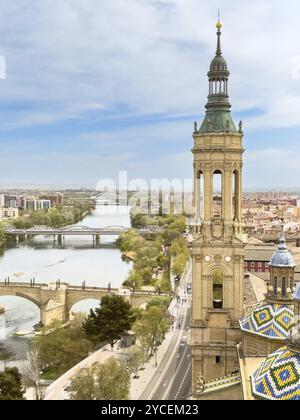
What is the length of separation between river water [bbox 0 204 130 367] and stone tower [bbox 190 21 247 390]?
476 cm

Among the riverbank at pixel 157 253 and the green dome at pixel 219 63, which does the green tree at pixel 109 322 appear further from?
the green dome at pixel 219 63

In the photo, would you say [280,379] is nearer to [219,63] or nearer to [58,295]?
Result: [219,63]

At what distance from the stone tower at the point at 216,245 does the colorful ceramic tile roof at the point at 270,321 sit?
0.49m

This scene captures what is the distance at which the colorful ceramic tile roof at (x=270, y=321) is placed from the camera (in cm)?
441

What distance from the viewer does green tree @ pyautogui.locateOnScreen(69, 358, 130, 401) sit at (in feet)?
18.1

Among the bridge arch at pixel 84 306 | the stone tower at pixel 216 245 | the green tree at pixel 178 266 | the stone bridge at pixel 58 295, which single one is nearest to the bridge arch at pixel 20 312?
the stone bridge at pixel 58 295

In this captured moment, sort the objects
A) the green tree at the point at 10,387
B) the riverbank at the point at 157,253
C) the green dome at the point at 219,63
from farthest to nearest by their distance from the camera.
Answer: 1. the riverbank at the point at 157,253
2. the green tree at the point at 10,387
3. the green dome at the point at 219,63

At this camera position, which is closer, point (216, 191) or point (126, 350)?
point (216, 191)

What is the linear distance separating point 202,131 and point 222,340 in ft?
7.02

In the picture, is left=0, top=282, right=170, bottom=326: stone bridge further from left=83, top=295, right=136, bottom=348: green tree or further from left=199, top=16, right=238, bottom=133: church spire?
left=199, top=16, right=238, bottom=133: church spire

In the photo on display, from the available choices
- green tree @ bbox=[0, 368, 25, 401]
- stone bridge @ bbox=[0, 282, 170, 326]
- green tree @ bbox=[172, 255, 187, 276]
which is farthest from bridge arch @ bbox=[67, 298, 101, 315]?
green tree @ bbox=[0, 368, 25, 401]
